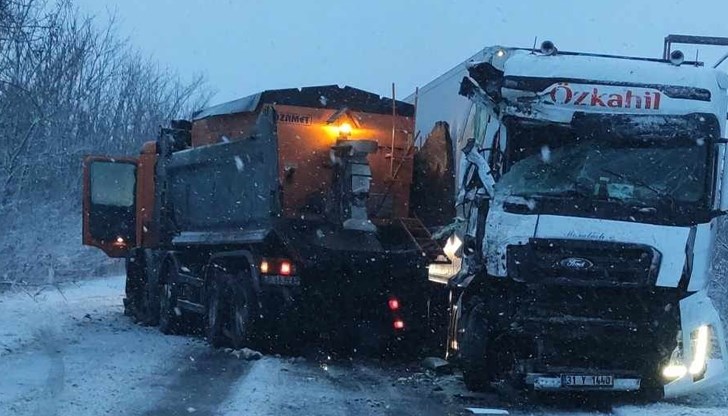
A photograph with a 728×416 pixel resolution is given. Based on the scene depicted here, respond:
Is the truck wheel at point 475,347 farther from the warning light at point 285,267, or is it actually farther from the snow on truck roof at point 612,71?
the warning light at point 285,267

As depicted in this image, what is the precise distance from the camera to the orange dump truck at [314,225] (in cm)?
1302

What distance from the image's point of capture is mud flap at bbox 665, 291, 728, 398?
984cm

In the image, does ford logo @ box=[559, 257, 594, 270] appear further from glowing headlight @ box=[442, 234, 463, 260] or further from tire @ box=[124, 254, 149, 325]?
tire @ box=[124, 254, 149, 325]

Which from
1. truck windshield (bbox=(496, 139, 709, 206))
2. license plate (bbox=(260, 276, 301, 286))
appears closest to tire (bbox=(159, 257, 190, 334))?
license plate (bbox=(260, 276, 301, 286))

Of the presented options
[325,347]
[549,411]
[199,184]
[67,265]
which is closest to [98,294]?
[67,265]

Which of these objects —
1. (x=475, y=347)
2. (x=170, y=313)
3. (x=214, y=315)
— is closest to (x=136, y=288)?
(x=170, y=313)

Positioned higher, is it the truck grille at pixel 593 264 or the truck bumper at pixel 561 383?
the truck grille at pixel 593 264

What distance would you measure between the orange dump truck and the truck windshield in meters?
3.29

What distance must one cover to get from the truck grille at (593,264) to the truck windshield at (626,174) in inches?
21.2

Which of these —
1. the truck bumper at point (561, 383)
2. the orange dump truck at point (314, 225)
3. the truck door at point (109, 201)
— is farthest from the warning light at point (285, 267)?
the truck door at point (109, 201)

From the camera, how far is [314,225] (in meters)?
13.1

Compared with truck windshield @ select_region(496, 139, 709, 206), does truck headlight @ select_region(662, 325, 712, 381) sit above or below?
below

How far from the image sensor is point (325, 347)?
1460 centimetres

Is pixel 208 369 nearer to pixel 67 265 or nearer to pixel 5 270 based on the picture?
pixel 5 270
